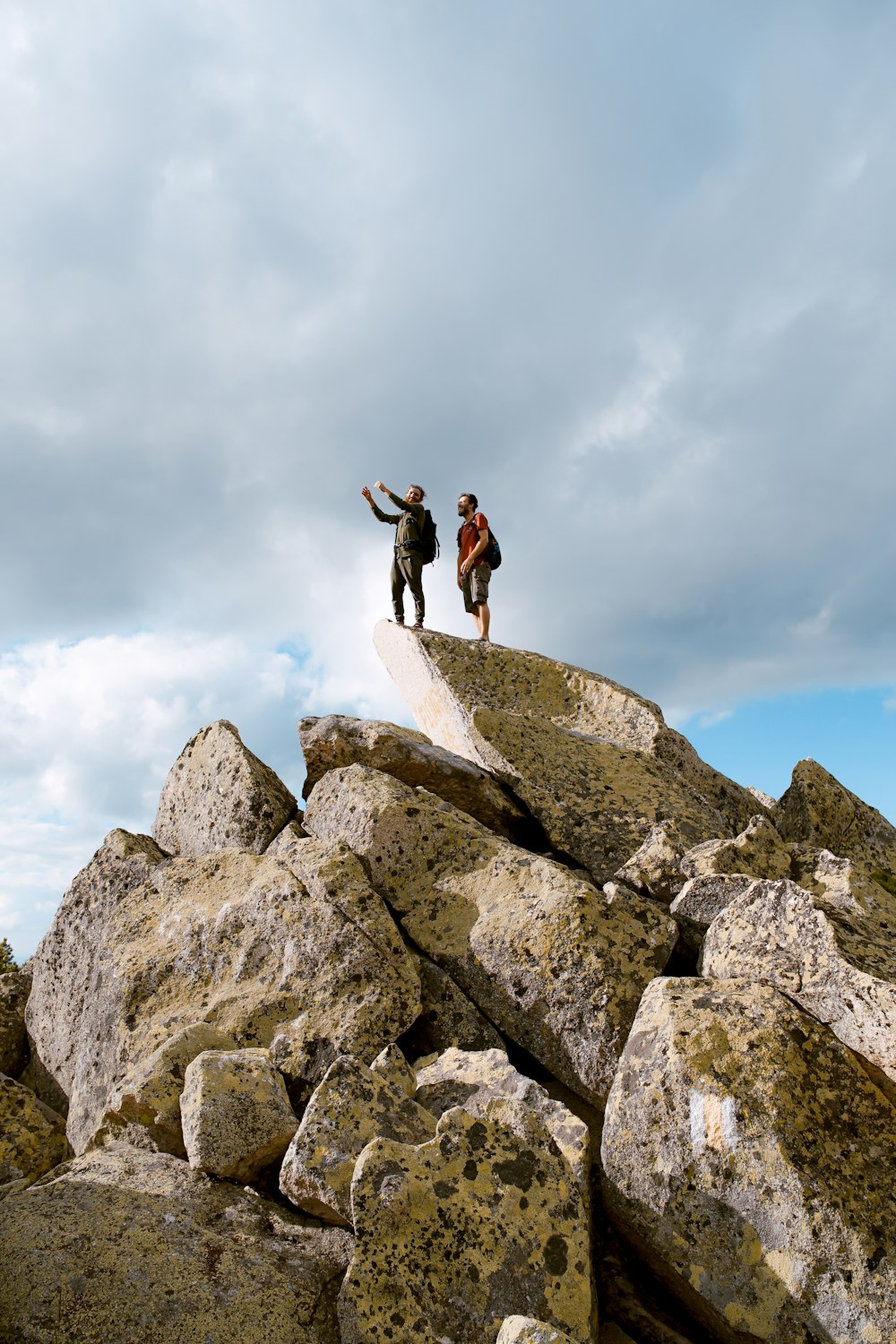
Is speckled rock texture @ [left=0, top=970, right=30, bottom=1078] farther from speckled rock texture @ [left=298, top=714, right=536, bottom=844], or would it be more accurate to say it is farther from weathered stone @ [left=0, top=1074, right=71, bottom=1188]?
speckled rock texture @ [left=298, top=714, right=536, bottom=844]

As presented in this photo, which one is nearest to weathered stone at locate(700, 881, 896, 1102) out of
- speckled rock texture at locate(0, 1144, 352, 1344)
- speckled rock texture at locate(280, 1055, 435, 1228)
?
speckled rock texture at locate(280, 1055, 435, 1228)

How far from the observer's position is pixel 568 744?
1517 cm

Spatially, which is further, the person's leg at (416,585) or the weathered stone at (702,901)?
the person's leg at (416,585)

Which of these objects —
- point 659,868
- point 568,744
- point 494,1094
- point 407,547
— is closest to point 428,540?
point 407,547

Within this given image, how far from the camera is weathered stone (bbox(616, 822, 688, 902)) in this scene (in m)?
11.0

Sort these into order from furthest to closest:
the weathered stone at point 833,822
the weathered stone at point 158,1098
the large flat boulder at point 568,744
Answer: the weathered stone at point 833,822, the large flat boulder at point 568,744, the weathered stone at point 158,1098

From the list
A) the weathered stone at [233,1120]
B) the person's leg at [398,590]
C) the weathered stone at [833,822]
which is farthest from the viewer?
the person's leg at [398,590]

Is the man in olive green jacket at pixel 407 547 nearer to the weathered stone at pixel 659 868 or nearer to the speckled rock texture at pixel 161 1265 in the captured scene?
the weathered stone at pixel 659 868

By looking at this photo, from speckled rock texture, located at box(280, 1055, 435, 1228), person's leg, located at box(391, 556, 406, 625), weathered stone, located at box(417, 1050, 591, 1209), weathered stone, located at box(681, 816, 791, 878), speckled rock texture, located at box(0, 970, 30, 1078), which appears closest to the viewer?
speckled rock texture, located at box(280, 1055, 435, 1228)

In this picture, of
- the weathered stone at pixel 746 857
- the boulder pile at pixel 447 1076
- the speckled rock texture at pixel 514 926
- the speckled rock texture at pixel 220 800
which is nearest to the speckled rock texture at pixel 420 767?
the boulder pile at pixel 447 1076

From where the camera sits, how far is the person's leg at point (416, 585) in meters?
22.0

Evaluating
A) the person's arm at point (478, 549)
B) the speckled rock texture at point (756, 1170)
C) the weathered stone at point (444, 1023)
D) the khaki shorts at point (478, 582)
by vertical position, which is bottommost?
the speckled rock texture at point (756, 1170)

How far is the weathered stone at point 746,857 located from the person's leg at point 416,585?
11.8 m

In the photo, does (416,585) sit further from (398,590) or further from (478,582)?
(478,582)
